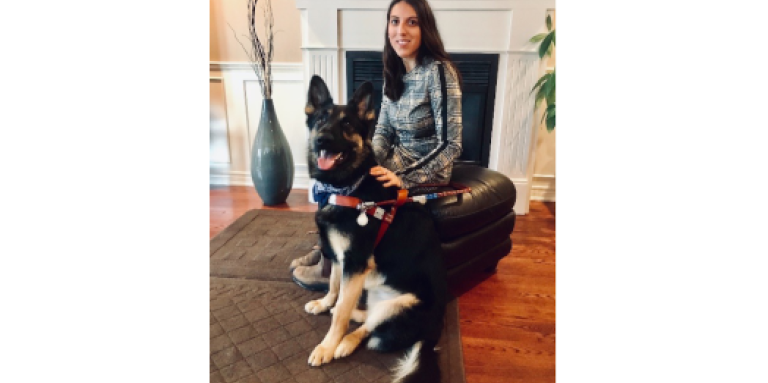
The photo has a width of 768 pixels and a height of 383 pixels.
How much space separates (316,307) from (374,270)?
262mm

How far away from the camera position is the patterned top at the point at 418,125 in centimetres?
93

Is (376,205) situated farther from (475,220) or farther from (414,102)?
(475,220)

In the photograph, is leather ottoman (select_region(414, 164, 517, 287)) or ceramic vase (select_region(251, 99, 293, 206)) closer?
ceramic vase (select_region(251, 99, 293, 206))

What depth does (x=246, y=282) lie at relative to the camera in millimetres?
1238

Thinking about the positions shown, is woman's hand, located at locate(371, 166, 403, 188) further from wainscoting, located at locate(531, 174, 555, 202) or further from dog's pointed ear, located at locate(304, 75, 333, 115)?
wainscoting, located at locate(531, 174, 555, 202)

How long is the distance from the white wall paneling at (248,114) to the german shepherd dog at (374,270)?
95 mm

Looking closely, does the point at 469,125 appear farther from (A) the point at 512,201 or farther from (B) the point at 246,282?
(B) the point at 246,282

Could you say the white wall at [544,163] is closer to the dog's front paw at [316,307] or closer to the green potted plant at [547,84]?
the green potted plant at [547,84]

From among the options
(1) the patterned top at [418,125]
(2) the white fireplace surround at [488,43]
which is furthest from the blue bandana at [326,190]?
(2) the white fireplace surround at [488,43]

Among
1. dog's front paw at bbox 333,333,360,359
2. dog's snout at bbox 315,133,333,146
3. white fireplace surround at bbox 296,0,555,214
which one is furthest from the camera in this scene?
white fireplace surround at bbox 296,0,555,214

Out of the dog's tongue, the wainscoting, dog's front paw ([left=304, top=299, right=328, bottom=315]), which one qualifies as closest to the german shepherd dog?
the dog's tongue

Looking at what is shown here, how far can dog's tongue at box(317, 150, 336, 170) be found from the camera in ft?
2.72
